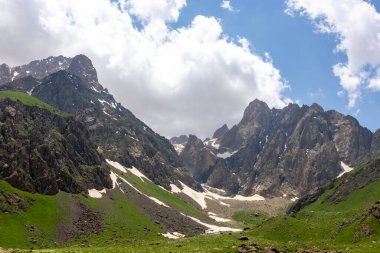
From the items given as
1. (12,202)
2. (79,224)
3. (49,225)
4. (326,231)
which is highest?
(326,231)

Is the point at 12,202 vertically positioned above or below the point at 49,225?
above

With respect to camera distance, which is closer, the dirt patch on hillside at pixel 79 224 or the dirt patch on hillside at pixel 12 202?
the dirt patch on hillside at pixel 12 202

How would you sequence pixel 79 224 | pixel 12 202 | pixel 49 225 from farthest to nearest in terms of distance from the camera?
pixel 79 224 → pixel 49 225 → pixel 12 202

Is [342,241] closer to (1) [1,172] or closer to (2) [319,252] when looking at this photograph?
(2) [319,252]

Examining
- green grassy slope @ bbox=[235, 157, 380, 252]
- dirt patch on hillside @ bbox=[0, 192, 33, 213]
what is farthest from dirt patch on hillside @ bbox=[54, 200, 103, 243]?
green grassy slope @ bbox=[235, 157, 380, 252]

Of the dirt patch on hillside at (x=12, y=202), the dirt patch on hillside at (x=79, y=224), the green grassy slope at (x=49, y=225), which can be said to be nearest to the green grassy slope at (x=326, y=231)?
the green grassy slope at (x=49, y=225)

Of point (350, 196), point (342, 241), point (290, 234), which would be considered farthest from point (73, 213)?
point (350, 196)

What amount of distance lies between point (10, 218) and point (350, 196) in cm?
15455

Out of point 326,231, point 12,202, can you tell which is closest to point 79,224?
point 12,202

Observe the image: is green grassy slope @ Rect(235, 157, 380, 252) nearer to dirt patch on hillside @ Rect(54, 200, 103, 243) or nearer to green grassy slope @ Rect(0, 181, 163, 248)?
green grassy slope @ Rect(0, 181, 163, 248)

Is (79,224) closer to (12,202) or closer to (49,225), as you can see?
(49,225)

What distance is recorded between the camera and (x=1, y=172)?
555 feet

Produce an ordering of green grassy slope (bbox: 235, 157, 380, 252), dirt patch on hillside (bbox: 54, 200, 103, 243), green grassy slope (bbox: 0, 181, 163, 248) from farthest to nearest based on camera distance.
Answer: dirt patch on hillside (bbox: 54, 200, 103, 243) → green grassy slope (bbox: 0, 181, 163, 248) → green grassy slope (bbox: 235, 157, 380, 252)

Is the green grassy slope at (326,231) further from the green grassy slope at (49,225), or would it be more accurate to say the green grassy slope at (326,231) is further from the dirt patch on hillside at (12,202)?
the dirt patch on hillside at (12,202)
